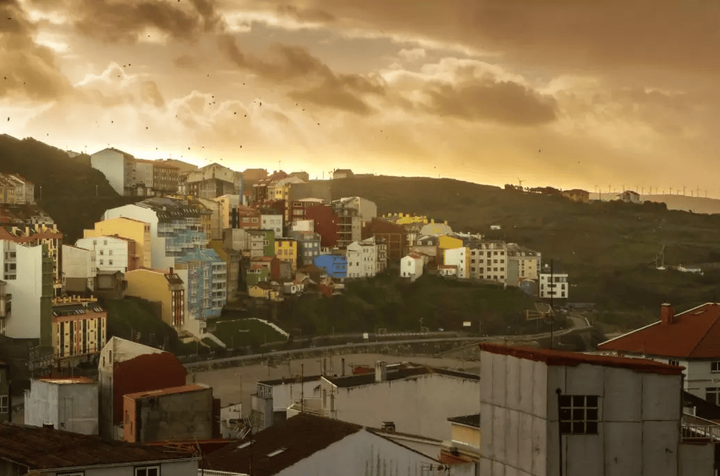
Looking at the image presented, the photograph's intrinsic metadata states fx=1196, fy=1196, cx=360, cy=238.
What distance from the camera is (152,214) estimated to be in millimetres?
48000

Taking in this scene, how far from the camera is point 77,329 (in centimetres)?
3725

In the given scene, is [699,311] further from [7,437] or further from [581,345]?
[581,345]

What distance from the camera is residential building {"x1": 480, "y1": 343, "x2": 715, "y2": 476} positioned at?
6234 mm

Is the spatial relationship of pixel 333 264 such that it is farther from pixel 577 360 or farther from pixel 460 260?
pixel 577 360

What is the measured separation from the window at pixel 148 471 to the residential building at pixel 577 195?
305 ft

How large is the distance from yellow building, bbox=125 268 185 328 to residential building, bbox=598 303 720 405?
90.9 feet

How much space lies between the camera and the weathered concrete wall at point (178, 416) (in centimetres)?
1797

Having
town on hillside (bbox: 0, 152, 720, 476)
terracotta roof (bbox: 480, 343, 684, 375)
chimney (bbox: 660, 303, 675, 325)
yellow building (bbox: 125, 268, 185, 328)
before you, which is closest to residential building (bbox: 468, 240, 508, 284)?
town on hillside (bbox: 0, 152, 720, 476)

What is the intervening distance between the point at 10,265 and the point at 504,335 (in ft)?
82.8

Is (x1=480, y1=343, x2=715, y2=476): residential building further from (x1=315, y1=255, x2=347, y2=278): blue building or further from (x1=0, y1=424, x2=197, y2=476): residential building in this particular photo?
(x1=315, y1=255, x2=347, y2=278): blue building

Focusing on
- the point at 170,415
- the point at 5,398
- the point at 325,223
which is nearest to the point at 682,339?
the point at 170,415

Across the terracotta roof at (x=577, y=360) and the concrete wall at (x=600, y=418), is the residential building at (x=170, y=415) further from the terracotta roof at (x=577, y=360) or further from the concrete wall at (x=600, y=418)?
the terracotta roof at (x=577, y=360)

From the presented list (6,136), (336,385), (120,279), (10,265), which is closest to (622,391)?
(336,385)

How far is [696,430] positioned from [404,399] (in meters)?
10.1
